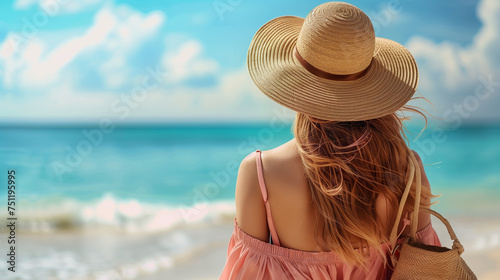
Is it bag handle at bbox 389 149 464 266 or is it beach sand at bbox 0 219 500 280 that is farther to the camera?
beach sand at bbox 0 219 500 280

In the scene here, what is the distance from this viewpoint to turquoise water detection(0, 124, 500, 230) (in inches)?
277

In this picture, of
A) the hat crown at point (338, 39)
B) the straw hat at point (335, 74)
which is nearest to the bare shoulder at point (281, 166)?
the straw hat at point (335, 74)

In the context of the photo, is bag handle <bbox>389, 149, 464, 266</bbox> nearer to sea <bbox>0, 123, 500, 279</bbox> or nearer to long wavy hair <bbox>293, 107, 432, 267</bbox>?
long wavy hair <bbox>293, 107, 432, 267</bbox>

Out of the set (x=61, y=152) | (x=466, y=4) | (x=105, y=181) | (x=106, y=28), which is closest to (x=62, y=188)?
(x=105, y=181)

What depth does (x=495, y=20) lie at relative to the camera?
9.62 meters

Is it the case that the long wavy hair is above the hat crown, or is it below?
below

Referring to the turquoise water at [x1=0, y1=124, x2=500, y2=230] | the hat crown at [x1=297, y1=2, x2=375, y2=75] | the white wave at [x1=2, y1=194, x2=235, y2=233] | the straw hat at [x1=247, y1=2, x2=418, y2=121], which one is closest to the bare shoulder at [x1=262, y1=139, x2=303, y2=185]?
the straw hat at [x1=247, y1=2, x2=418, y2=121]

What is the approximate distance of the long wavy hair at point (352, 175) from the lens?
1.02 metres

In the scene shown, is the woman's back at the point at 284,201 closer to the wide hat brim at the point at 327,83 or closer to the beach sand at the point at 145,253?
the wide hat brim at the point at 327,83

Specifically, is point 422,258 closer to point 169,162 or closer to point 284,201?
point 284,201

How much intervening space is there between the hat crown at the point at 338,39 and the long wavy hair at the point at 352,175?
134mm

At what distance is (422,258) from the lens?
1031 mm

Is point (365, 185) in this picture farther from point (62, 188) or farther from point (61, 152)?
point (61, 152)

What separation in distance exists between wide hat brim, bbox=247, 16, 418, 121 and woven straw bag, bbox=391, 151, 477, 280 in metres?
0.16
